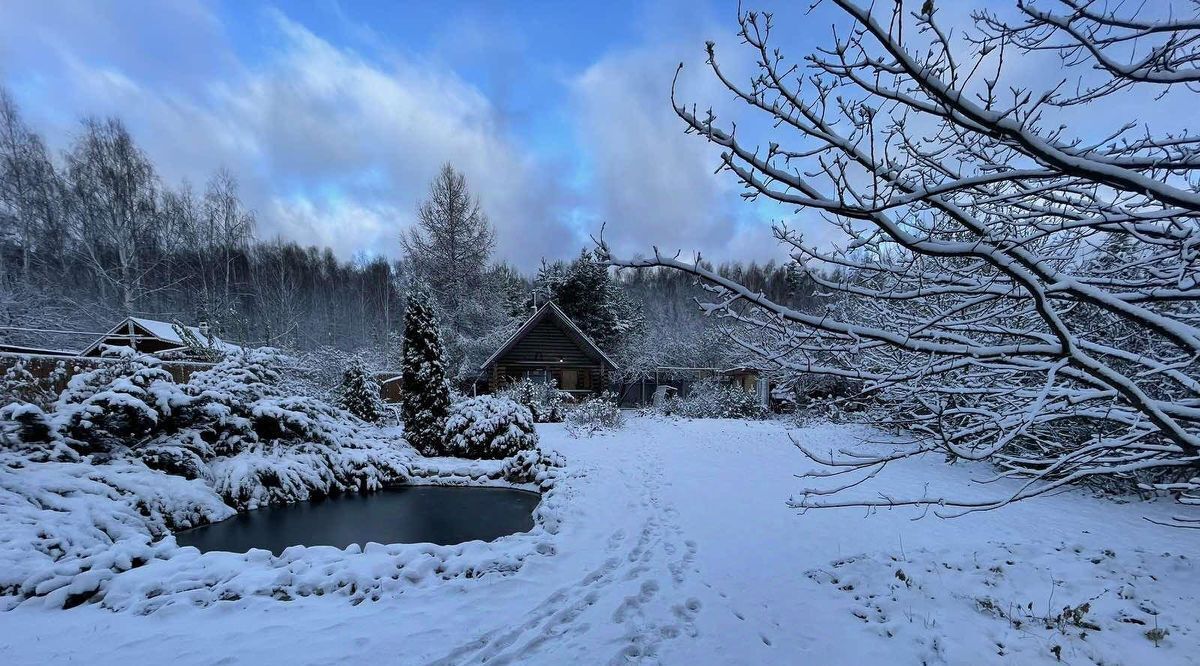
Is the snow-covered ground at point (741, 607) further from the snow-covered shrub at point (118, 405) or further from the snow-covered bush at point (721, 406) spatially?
the snow-covered bush at point (721, 406)

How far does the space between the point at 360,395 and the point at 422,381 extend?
318 cm

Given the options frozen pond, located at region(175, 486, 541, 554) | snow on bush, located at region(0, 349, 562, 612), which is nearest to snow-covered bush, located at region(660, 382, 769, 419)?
snow on bush, located at region(0, 349, 562, 612)

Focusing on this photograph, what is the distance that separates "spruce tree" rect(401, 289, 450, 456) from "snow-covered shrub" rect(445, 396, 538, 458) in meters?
0.56

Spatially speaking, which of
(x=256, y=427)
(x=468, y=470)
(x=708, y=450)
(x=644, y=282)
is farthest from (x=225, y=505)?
(x=644, y=282)

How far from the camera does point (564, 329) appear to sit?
2119 centimetres

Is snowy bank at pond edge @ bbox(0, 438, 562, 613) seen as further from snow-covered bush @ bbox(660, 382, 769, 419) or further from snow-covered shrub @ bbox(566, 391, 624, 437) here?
snow-covered bush @ bbox(660, 382, 769, 419)

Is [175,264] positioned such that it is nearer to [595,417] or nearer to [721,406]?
[595,417]

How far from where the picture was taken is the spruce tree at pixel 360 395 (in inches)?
539

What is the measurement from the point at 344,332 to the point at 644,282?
85.4ft

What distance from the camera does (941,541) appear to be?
18.1 feet

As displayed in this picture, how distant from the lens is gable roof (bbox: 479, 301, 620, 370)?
66.0ft

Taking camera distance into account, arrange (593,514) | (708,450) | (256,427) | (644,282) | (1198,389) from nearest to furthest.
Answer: (1198,389) < (593,514) < (256,427) < (708,450) < (644,282)

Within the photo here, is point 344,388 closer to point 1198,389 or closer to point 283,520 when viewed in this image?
point 283,520

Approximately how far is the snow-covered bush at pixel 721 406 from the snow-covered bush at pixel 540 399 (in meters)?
5.13
